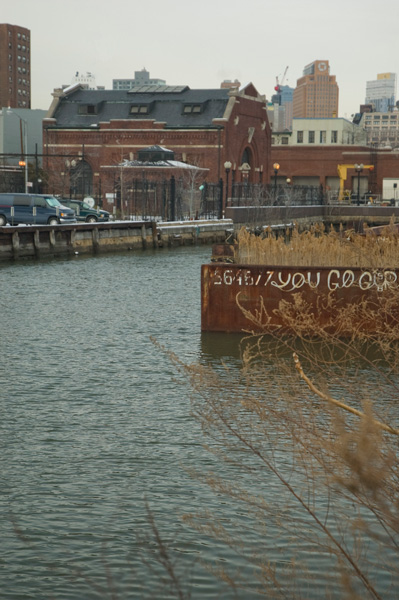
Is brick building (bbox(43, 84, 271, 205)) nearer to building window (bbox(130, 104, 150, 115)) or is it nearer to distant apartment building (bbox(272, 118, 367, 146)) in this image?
building window (bbox(130, 104, 150, 115))

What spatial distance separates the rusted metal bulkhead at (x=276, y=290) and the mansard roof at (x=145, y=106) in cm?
5573

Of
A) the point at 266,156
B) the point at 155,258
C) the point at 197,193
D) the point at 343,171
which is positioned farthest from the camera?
the point at 343,171

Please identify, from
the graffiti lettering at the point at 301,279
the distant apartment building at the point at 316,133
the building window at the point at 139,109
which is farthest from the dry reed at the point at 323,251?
the distant apartment building at the point at 316,133

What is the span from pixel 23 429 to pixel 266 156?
73591mm

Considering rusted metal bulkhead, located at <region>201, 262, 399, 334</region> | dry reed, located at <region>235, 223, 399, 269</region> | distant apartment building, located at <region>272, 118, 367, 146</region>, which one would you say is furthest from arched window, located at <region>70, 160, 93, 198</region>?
rusted metal bulkhead, located at <region>201, 262, 399, 334</region>

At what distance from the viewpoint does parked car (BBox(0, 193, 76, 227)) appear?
144 feet

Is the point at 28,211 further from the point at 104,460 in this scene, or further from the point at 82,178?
the point at 104,460

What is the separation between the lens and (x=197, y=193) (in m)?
64.2

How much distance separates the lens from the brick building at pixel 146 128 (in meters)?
71.2

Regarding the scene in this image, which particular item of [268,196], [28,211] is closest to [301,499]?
[28,211]

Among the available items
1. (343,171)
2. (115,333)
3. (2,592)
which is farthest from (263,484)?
(343,171)

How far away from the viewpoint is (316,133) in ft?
347

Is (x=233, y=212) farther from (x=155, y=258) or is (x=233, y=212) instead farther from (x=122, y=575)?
(x=122, y=575)

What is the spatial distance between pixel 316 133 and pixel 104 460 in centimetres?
9995
